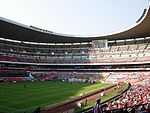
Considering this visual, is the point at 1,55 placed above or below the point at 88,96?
above

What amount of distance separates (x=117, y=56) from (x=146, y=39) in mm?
15029

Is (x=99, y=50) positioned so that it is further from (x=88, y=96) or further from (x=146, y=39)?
(x=88, y=96)

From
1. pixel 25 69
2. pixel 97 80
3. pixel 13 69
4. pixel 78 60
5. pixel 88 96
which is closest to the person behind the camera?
pixel 88 96

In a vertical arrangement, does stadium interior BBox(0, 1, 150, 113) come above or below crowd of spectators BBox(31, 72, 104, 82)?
above

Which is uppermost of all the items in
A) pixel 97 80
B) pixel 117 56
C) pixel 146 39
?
pixel 146 39

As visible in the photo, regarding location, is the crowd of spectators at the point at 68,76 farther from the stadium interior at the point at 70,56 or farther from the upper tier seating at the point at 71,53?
the upper tier seating at the point at 71,53

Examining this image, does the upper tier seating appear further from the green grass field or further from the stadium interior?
the green grass field

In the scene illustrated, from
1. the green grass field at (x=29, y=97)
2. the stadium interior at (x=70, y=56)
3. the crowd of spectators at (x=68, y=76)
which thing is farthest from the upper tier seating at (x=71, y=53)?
the green grass field at (x=29, y=97)

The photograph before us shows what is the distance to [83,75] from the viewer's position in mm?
57875

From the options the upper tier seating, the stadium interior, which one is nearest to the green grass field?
the stadium interior

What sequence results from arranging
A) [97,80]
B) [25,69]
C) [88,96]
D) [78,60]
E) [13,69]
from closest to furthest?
[88,96] < [97,80] < [13,69] < [25,69] < [78,60]

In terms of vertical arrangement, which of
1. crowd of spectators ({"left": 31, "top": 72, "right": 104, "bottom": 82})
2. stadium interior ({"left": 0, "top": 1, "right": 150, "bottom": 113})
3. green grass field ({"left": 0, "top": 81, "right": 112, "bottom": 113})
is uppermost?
stadium interior ({"left": 0, "top": 1, "right": 150, "bottom": 113})

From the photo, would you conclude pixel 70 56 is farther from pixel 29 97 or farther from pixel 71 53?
pixel 29 97

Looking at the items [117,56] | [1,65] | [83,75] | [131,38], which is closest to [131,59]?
[117,56]
